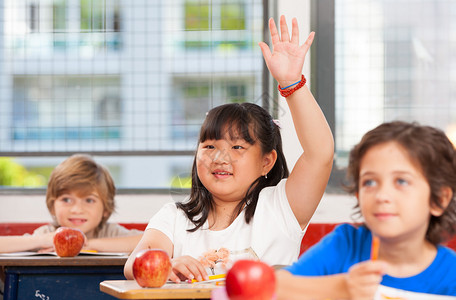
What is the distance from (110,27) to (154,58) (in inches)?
12.2

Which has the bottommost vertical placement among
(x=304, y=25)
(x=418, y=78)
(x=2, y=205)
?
(x=2, y=205)

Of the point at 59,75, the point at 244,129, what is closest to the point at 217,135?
the point at 244,129

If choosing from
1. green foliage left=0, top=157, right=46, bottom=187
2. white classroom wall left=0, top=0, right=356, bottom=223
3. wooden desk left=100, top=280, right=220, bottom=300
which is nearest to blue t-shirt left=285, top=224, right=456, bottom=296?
wooden desk left=100, top=280, right=220, bottom=300

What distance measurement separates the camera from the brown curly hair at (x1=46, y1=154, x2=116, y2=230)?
2.97 metres

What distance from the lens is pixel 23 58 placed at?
3887 millimetres

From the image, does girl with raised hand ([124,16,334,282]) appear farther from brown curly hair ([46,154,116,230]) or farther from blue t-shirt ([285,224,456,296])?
brown curly hair ([46,154,116,230])

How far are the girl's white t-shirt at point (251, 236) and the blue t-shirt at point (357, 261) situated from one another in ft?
1.74

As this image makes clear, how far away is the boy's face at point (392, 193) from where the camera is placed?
132cm

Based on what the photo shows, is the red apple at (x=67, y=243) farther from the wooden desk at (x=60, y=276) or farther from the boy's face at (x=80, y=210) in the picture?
the boy's face at (x=80, y=210)

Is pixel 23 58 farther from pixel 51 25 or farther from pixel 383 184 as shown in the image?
pixel 383 184

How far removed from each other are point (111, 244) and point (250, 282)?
5.55 ft

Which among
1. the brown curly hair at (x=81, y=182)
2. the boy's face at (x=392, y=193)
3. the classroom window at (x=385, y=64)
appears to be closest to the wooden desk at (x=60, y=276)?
the brown curly hair at (x=81, y=182)

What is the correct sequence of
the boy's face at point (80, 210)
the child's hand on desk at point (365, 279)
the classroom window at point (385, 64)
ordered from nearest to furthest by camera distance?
the child's hand on desk at point (365, 279) < the boy's face at point (80, 210) < the classroom window at point (385, 64)

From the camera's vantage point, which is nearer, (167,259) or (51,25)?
(167,259)
